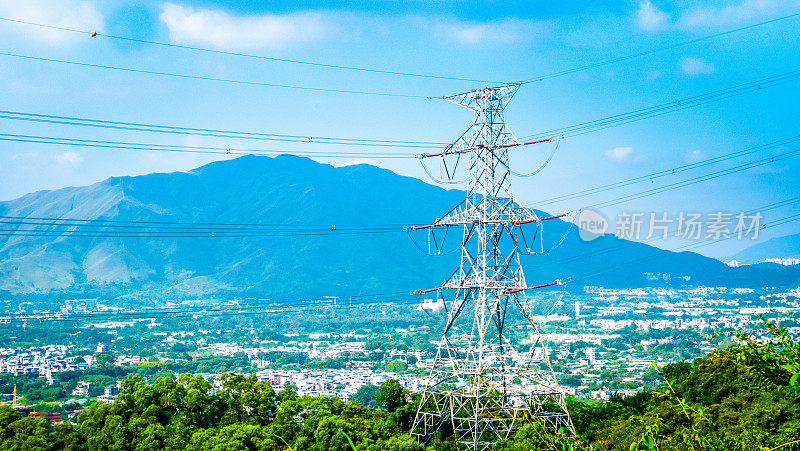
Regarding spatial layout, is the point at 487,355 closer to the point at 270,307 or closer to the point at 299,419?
the point at 299,419

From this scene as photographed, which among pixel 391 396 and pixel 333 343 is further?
pixel 333 343

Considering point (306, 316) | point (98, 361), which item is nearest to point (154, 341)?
point (98, 361)

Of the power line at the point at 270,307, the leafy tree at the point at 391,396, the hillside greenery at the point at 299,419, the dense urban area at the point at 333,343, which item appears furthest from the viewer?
the power line at the point at 270,307

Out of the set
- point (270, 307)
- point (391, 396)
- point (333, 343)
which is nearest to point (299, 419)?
point (391, 396)

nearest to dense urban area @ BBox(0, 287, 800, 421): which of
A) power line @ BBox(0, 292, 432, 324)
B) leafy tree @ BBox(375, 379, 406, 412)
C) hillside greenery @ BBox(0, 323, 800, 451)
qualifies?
power line @ BBox(0, 292, 432, 324)

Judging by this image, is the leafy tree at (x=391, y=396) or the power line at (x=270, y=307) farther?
the power line at (x=270, y=307)

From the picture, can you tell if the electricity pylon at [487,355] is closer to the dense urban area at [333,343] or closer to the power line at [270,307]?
the dense urban area at [333,343]

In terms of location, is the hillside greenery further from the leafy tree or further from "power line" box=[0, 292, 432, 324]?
"power line" box=[0, 292, 432, 324]

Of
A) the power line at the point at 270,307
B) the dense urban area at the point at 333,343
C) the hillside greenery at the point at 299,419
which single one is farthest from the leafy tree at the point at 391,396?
the power line at the point at 270,307

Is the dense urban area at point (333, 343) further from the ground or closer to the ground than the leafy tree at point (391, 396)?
closer to the ground

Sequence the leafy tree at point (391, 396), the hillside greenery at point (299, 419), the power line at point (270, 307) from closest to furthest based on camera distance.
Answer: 1. the hillside greenery at point (299, 419)
2. the leafy tree at point (391, 396)
3. the power line at point (270, 307)

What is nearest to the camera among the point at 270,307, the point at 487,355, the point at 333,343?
the point at 487,355
